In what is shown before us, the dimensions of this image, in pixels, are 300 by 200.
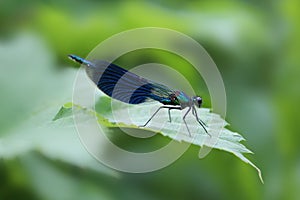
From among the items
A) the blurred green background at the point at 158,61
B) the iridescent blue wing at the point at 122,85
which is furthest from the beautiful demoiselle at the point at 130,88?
the blurred green background at the point at 158,61

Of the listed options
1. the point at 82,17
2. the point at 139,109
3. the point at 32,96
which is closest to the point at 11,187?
the point at 32,96

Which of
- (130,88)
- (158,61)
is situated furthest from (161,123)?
(158,61)

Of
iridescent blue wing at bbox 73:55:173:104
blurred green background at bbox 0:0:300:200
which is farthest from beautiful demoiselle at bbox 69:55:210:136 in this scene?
blurred green background at bbox 0:0:300:200

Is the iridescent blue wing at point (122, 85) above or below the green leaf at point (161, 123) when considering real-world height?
above

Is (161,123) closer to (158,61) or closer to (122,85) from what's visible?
(122,85)

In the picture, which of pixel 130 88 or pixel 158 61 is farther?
pixel 158 61

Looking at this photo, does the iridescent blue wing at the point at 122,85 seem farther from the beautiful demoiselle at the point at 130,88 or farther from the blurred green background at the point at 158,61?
the blurred green background at the point at 158,61

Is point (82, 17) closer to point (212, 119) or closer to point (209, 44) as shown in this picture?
point (209, 44)

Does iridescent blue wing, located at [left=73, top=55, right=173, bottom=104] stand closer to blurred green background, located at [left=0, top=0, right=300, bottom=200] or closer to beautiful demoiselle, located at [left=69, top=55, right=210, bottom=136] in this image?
beautiful demoiselle, located at [left=69, top=55, right=210, bottom=136]
